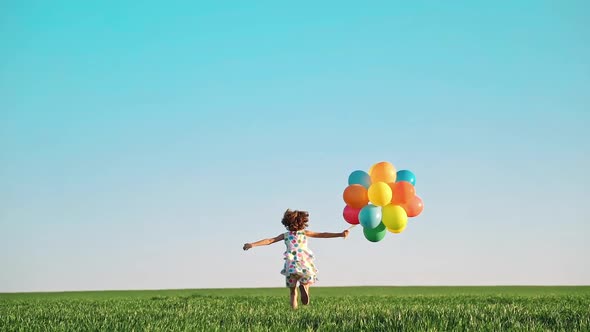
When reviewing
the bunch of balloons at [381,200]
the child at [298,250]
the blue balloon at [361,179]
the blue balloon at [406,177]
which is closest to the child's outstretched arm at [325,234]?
the child at [298,250]

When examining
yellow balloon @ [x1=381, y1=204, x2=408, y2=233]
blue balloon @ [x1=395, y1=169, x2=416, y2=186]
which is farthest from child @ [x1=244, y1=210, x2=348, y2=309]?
blue balloon @ [x1=395, y1=169, x2=416, y2=186]

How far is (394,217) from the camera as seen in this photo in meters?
13.6

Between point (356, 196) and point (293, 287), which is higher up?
point (356, 196)

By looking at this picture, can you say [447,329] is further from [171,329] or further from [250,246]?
[250,246]

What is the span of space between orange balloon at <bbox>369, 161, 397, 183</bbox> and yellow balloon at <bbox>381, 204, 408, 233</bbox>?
66 centimetres

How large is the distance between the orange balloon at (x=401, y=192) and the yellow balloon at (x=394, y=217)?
0.57ft

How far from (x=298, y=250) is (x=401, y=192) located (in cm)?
252

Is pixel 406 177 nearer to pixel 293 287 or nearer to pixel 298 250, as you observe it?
pixel 298 250

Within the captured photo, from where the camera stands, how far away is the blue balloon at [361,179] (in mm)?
14289

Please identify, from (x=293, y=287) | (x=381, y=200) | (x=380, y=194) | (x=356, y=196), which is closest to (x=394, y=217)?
(x=381, y=200)

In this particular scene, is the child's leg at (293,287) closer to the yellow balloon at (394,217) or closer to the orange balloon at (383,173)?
the yellow balloon at (394,217)

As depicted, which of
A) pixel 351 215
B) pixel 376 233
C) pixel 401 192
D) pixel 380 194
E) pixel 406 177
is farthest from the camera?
pixel 406 177

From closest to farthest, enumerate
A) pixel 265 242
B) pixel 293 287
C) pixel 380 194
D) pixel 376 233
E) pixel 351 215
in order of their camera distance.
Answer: pixel 293 287
pixel 265 242
pixel 380 194
pixel 376 233
pixel 351 215

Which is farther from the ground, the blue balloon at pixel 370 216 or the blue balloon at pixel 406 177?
the blue balloon at pixel 406 177
